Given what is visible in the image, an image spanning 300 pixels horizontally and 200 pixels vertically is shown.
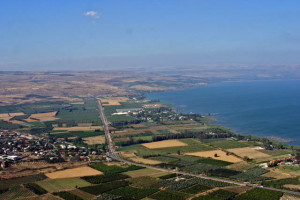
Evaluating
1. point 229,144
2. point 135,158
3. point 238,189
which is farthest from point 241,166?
point 135,158

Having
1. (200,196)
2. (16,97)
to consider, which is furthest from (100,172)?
(16,97)

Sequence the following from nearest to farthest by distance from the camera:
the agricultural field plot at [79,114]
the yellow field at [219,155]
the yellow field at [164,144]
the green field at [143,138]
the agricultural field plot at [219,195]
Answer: the agricultural field plot at [219,195] → the yellow field at [219,155] → the yellow field at [164,144] → the green field at [143,138] → the agricultural field plot at [79,114]

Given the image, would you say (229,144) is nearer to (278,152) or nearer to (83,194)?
(278,152)

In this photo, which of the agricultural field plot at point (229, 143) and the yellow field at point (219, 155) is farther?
the agricultural field plot at point (229, 143)

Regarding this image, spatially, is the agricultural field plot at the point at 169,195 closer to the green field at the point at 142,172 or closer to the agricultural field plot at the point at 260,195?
the agricultural field plot at the point at 260,195

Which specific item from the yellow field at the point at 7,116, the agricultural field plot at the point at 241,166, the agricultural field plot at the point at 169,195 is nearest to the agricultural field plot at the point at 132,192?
the agricultural field plot at the point at 169,195

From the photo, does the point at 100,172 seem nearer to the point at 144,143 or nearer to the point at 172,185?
the point at 172,185

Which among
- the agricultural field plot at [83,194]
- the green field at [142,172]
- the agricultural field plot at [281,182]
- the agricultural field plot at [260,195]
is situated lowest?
the agricultural field plot at [83,194]
